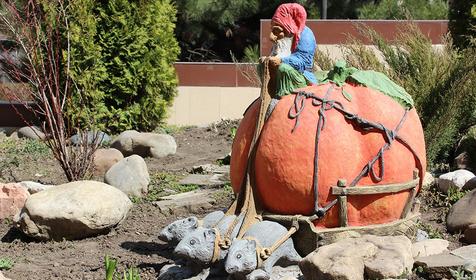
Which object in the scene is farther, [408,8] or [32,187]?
[408,8]

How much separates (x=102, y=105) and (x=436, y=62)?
4.90 metres

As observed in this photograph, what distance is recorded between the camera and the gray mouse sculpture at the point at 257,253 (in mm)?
4512

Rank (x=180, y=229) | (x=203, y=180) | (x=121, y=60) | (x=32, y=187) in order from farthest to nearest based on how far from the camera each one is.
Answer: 1. (x=121, y=60)
2. (x=203, y=180)
3. (x=32, y=187)
4. (x=180, y=229)

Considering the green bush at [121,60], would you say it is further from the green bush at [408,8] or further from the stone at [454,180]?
the green bush at [408,8]

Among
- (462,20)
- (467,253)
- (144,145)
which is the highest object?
(462,20)

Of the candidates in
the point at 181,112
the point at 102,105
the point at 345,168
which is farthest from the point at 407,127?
the point at 181,112

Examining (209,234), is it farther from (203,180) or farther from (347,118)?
(203,180)

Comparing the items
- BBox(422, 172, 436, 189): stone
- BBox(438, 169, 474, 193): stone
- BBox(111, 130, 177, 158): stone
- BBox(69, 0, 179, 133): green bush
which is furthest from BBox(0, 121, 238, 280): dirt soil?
BBox(69, 0, 179, 133): green bush

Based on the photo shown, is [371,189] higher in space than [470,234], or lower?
higher

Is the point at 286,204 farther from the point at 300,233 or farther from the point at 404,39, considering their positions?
the point at 404,39

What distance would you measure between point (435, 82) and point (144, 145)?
3.69m

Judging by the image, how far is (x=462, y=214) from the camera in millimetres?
5895

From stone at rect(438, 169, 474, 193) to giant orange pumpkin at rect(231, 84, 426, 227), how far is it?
1764 mm

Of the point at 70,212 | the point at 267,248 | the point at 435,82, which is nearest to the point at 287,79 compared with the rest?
the point at 267,248
